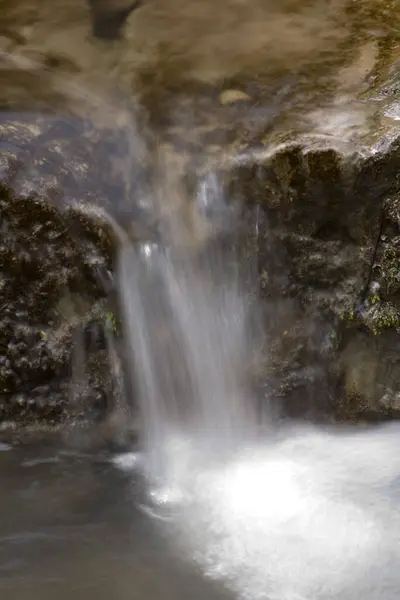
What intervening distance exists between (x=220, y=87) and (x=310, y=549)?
2768 millimetres

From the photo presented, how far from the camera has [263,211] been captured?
12.0ft

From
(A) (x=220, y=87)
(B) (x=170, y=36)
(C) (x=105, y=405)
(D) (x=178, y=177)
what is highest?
(B) (x=170, y=36)

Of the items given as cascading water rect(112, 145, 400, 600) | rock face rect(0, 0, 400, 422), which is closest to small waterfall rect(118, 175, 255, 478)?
cascading water rect(112, 145, 400, 600)

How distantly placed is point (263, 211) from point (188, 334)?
79 cm

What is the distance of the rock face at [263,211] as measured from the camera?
11.6ft

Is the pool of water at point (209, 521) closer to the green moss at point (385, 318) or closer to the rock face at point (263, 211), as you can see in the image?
the rock face at point (263, 211)

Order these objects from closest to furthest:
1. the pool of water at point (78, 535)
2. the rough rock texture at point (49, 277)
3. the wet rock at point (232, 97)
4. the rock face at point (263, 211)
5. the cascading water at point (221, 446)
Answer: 1. the pool of water at point (78, 535)
2. the cascading water at point (221, 446)
3. the rock face at point (263, 211)
4. the rough rock texture at point (49, 277)
5. the wet rock at point (232, 97)

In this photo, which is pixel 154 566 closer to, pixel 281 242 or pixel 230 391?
pixel 230 391

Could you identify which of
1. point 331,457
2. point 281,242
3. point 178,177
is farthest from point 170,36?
point 331,457

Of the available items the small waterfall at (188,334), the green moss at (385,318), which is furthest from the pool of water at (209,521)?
the green moss at (385,318)

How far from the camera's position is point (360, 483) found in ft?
11.2

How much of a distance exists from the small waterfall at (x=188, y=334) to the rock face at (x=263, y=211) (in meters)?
0.14

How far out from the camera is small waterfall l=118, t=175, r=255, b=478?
3773mm

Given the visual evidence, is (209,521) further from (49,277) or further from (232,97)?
(232,97)
